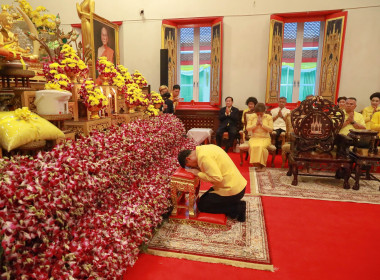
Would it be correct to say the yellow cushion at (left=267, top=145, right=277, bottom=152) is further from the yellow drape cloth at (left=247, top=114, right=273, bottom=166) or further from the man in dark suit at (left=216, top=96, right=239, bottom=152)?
the man in dark suit at (left=216, top=96, right=239, bottom=152)

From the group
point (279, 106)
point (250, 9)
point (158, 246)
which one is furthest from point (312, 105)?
point (250, 9)

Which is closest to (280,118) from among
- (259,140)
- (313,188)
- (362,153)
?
(259,140)

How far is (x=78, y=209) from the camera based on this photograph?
1.68 m

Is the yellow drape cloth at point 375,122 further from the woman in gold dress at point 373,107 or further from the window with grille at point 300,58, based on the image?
the window with grille at point 300,58

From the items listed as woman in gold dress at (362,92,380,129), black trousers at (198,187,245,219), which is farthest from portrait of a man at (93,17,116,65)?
woman in gold dress at (362,92,380,129)

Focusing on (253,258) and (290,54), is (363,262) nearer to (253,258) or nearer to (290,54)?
(253,258)

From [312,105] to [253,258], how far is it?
2785mm

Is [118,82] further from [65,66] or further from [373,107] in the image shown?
[373,107]

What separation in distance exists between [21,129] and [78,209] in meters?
0.70

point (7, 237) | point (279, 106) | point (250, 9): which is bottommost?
point (7, 237)

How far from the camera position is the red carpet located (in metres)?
2.01

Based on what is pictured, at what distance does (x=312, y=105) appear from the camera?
407cm

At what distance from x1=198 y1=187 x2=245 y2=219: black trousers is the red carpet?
0.39 metres

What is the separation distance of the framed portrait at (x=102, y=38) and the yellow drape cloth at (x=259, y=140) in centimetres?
299
